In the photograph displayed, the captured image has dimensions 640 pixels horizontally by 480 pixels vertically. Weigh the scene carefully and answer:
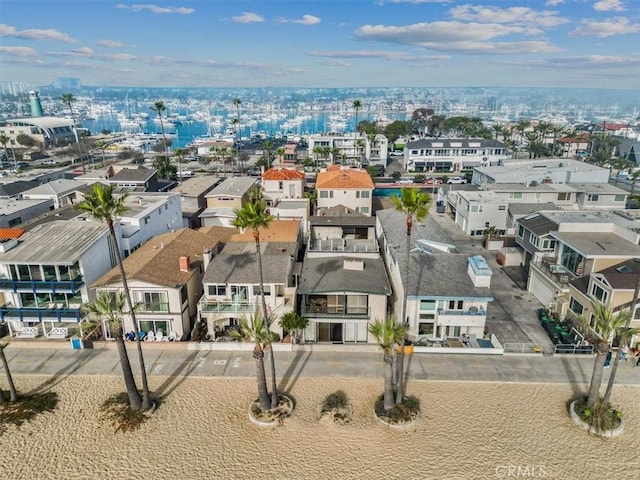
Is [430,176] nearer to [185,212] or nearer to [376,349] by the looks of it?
[185,212]

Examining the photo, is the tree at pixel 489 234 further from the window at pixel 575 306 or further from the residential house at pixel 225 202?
the residential house at pixel 225 202

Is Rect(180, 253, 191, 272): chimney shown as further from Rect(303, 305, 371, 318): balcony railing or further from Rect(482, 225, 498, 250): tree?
Rect(482, 225, 498, 250): tree

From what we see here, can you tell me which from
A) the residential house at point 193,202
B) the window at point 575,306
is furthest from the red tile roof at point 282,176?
the window at point 575,306

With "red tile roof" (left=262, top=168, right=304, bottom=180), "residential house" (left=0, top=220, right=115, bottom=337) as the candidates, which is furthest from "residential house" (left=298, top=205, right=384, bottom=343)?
"red tile roof" (left=262, top=168, right=304, bottom=180)

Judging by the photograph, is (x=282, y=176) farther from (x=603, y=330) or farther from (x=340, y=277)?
(x=603, y=330)

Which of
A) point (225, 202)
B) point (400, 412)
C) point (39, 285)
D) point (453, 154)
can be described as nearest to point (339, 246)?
point (400, 412)
